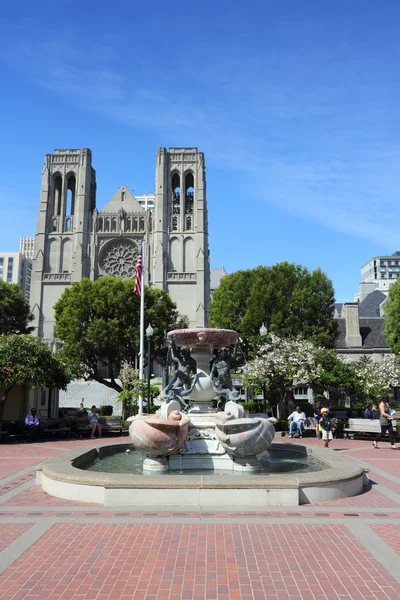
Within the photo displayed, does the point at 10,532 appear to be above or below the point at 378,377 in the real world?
below

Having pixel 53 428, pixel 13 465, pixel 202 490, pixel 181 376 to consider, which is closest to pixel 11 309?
pixel 53 428

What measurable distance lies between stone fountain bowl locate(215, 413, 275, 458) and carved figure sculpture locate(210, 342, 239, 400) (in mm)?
2357

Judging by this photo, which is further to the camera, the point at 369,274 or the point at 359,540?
the point at 369,274

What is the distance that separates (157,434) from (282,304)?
2961cm

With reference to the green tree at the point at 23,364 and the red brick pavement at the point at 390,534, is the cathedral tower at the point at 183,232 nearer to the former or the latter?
the green tree at the point at 23,364

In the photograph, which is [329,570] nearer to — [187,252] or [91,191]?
[187,252]

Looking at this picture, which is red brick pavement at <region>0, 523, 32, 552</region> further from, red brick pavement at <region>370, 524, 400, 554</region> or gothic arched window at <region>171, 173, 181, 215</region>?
gothic arched window at <region>171, 173, 181, 215</region>

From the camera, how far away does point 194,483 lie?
784cm

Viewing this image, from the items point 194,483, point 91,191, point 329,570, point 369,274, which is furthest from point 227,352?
point 369,274

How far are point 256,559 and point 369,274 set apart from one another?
517 ft

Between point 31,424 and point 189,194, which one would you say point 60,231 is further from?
point 31,424

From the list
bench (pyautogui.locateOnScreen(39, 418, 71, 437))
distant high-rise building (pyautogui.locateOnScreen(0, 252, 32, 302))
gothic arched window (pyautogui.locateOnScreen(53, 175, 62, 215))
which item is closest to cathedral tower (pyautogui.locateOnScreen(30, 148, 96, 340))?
gothic arched window (pyautogui.locateOnScreen(53, 175, 62, 215))

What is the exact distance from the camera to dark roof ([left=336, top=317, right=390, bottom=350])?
156 ft

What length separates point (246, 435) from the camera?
10062 mm
